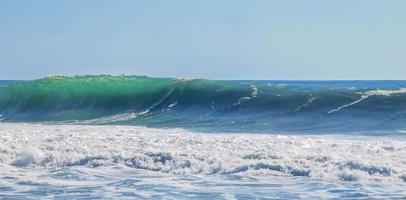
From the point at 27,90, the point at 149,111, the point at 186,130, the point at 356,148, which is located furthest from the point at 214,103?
the point at 356,148

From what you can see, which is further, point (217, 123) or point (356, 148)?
point (217, 123)

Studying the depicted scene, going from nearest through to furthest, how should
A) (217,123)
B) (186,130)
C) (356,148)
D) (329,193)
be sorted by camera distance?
(329,193)
(356,148)
(186,130)
(217,123)

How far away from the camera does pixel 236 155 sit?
1127 centimetres

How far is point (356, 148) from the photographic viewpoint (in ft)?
39.3

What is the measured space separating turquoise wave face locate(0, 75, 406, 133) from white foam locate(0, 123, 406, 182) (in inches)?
177

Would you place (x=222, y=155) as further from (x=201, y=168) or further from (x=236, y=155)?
(x=201, y=168)

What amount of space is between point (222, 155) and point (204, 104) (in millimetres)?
13160

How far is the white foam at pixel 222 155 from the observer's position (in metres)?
10.1

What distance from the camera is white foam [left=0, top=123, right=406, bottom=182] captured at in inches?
397

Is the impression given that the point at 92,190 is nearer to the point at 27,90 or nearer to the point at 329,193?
the point at 329,193

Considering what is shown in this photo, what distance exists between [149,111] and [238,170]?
1396 cm

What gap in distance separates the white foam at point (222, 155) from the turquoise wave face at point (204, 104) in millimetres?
4494

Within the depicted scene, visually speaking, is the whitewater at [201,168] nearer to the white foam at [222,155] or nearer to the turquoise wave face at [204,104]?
the white foam at [222,155]

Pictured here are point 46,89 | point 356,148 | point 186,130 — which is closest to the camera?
point 356,148
